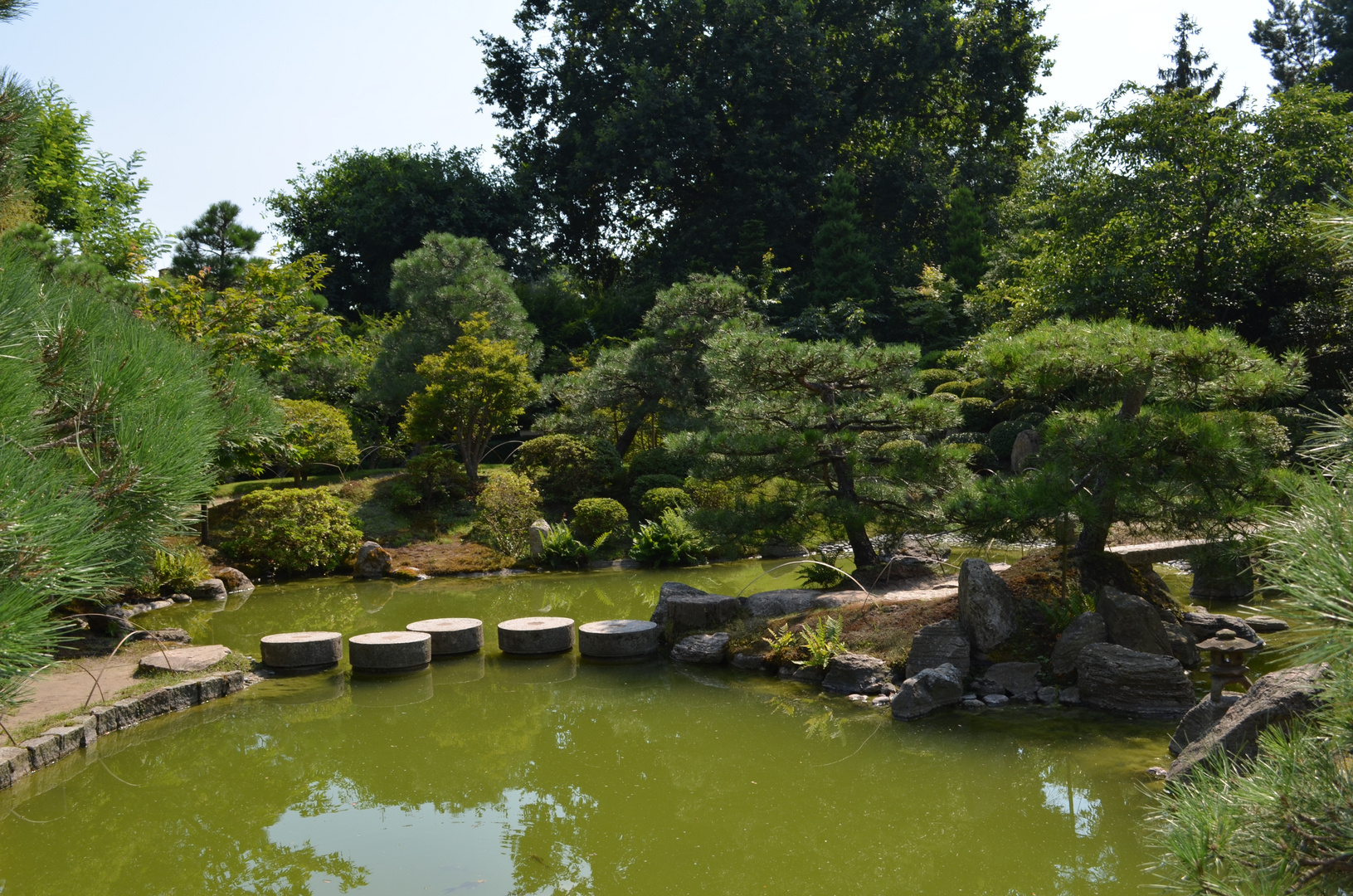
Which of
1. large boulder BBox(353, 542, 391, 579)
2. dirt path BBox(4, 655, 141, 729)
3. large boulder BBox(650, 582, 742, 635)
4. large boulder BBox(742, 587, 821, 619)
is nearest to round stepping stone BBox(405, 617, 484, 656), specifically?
large boulder BBox(650, 582, 742, 635)

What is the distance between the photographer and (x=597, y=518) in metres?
12.7

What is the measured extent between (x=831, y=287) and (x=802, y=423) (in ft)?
40.7

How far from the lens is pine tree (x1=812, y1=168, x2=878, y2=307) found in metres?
20.3

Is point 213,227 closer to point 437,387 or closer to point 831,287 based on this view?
point 437,387

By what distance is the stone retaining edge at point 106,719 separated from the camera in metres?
5.22

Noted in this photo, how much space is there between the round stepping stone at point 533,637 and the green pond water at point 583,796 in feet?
1.93

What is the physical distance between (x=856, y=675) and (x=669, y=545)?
5.60m

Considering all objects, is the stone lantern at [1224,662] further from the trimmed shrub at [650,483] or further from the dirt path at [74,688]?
the trimmed shrub at [650,483]

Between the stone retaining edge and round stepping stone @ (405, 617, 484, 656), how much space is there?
4.70 feet

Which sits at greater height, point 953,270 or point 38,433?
point 953,270

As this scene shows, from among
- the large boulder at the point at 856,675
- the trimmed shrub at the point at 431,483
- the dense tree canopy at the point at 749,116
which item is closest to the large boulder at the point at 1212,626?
the large boulder at the point at 856,675

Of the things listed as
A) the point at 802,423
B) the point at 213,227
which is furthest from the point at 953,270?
the point at 213,227

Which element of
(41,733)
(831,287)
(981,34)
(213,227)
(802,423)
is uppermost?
(981,34)

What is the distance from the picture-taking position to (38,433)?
9.00ft
